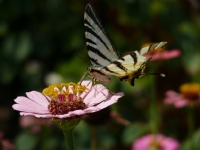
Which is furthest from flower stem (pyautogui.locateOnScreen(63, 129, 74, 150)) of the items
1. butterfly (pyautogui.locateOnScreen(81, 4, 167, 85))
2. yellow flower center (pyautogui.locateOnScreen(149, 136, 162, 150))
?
yellow flower center (pyautogui.locateOnScreen(149, 136, 162, 150))

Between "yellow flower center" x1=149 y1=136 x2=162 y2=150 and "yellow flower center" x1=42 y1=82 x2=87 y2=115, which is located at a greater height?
"yellow flower center" x1=42 y1=82 x2=87 y2=115

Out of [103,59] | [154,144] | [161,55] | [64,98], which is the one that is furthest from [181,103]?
[64,98]

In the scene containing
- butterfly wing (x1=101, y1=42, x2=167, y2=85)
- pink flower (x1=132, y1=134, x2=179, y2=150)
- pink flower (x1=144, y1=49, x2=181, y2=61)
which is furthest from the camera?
pink flower (x1=132, y1=134, x2=179, y2=150)

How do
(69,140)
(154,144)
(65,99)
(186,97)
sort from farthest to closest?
(186,97) < (154,144) < (65,99) < (69,140)

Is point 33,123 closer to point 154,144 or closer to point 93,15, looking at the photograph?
point 154,144

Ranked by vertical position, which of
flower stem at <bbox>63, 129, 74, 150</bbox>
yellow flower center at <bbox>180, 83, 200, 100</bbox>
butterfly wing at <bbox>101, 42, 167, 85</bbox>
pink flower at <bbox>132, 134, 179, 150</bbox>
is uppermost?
butterfly wing at <bbox>101, 42, 167, 85</bbox>

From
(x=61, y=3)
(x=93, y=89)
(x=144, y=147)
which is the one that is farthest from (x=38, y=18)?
(x=93, y=89)

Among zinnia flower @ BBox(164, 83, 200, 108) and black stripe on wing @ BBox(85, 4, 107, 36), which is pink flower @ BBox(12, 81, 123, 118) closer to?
black stripe on wing @ BBox(85, 4, 107, 36)

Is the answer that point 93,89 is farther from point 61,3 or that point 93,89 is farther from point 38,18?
point 38,18
